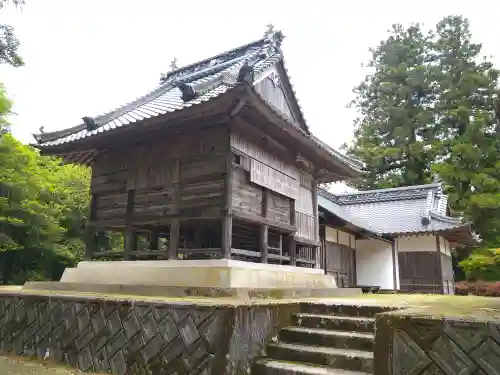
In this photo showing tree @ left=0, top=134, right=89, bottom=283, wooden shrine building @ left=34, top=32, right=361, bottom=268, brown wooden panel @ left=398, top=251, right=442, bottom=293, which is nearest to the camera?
wooden shrine building @ left=34, top=32, right=361, bottom=268

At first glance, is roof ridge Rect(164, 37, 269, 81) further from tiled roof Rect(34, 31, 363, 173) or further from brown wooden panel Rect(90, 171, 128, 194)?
brown wooden panel Rect(90, 171, 128, 194)

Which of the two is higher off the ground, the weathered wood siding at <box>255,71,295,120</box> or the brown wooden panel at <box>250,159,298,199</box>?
the weathered wood siding at <box>255,71,295,120</box>

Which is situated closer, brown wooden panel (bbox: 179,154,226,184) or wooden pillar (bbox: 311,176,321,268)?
brown wooden panel (bbox: 179,154,226,184)

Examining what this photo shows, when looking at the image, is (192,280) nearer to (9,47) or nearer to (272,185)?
(272,185)

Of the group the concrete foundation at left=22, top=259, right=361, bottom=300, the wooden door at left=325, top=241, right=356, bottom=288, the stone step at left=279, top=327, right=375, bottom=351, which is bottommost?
the stone step at left=279, top=327, right=375, bottom=351

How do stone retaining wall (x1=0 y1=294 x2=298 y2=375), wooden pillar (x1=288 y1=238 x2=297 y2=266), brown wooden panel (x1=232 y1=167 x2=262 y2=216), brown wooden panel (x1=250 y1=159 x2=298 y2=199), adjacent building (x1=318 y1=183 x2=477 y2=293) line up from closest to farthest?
stone retaining wall (x1=0 y1=294 x2=298 y2=375)
brown wooden panel (x1=232 y1=167 x2=262 y2=216)
brown wooden panel (x1=250 y1=159 x2=298 y2=199)
wooden pillar (x1=288 y1=238 x2=297 y2=266)
adjacent building (x1=318 y1=183 x2=477 y2=293)

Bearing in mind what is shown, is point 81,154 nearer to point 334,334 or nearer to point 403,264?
point 334,334

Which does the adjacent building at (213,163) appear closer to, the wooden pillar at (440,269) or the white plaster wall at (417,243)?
the wooden pillar at (440,269)

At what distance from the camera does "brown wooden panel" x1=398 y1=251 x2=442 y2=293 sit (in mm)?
17742

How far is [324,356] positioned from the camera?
4.25m

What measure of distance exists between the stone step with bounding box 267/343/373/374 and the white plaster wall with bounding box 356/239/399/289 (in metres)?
15.0

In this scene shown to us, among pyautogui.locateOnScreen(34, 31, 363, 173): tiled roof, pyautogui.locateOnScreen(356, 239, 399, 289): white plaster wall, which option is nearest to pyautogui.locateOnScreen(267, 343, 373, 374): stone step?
pyautogui.locateOnScreen(34, 31, 363, 173): tiled roof

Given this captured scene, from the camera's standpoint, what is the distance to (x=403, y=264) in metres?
18.8

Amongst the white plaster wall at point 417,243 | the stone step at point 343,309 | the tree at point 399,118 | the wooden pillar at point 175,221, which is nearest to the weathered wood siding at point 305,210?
the wooden pillar at point 175,221
